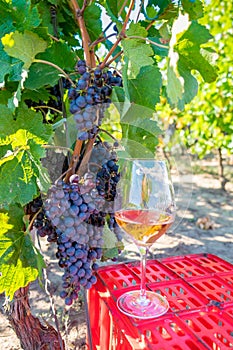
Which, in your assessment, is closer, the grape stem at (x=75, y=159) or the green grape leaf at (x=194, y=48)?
the green grape leaf at (x=194, y=48)

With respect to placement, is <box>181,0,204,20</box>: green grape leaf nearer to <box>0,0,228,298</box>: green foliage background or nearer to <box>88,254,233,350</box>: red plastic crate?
<box>0,0,228,298</box>: green foliage background

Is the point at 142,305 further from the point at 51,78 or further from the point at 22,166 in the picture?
the point at 51,78

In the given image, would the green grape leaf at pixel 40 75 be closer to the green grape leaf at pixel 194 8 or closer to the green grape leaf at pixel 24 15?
the green grape leaf at pixel 24 15

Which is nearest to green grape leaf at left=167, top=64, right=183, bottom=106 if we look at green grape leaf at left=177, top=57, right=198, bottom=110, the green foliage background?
the green foliage background

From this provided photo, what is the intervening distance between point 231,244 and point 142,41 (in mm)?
2349

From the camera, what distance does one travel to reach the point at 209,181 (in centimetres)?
515

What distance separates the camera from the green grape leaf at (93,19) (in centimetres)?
84

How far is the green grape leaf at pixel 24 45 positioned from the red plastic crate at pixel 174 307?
0.49 m

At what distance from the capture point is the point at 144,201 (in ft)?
2.48

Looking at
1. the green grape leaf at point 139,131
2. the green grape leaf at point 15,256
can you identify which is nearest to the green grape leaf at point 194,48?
the green grape leaf at point 139,131

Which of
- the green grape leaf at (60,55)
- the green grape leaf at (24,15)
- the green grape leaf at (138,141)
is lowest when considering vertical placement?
the green grape leaf at (138,141)

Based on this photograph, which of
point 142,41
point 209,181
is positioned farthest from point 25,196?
point 209,181

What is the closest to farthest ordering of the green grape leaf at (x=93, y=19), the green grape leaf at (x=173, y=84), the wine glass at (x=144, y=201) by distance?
the green grape leaf at (x=173, y=84) → the wine glass at (x=144, y=201) → the green grape leaf at (x=93, y=19)

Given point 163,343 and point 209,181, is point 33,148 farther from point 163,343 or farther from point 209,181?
point 209,181
